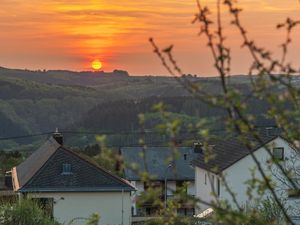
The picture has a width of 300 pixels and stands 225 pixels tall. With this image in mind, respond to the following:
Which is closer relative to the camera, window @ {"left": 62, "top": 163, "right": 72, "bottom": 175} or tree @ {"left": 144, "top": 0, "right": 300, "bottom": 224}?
tree @ {"left": 144, "top": 0, "right": 300, "bottom": 224}

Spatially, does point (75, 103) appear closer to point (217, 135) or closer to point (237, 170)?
point (237, 170)

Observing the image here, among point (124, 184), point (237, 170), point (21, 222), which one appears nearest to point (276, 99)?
point (21, 222)

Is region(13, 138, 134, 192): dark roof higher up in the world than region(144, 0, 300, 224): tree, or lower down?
higher up

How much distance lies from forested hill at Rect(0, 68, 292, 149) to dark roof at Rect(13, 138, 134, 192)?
1689 inches

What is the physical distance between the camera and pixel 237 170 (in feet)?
116

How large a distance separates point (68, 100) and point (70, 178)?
8040 centimetres

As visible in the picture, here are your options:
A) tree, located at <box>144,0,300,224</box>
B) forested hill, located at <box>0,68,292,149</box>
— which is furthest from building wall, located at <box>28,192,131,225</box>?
forested hill, located at <box>0,68,292,149</box>

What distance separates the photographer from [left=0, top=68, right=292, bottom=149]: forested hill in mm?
87375

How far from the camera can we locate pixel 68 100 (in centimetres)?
11169

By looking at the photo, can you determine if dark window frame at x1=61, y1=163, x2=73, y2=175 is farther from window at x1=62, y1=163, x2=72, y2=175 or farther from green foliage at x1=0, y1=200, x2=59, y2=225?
green foliage at x1=0, y1=200, x2=59, y2=225

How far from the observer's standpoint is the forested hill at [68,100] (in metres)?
87.4

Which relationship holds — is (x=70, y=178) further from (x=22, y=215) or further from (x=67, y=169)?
(x=22, y=215)

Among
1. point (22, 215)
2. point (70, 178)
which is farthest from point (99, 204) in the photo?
point (22, 215)

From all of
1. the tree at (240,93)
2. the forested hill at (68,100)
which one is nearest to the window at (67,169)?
the tree at (240,93)
